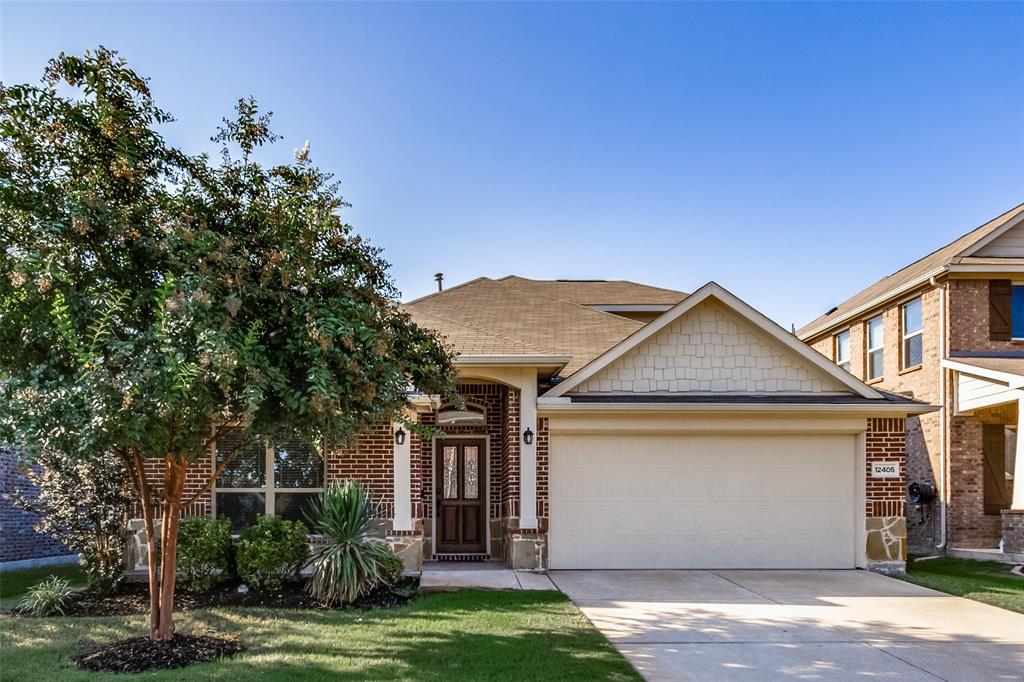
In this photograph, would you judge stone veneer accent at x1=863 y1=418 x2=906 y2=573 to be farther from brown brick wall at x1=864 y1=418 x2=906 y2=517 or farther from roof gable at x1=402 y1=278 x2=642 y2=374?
roof gable at x1=402 y1=278 x2=642 y2=374

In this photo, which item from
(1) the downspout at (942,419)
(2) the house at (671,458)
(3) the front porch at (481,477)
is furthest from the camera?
(1) the downspout at (942,419)

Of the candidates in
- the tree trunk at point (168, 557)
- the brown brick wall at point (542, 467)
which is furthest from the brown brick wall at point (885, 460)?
the tree trunk at point (168, 557)

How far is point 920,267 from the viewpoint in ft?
57.0

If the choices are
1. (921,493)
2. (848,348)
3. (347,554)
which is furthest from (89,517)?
(848,348)

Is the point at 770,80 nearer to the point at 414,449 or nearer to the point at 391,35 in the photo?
the point at 391,35

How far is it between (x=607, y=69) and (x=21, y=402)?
10.1 meters

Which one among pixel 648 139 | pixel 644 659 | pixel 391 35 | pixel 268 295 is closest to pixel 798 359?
pixel 648 139

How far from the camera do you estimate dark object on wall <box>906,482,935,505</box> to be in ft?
50.3

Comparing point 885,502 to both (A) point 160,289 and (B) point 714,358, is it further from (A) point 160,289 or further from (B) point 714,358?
(A) point 160,289

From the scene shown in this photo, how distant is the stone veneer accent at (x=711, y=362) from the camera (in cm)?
1244

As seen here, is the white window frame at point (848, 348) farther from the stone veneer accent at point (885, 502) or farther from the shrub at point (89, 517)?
the shrub at point (89, 517)

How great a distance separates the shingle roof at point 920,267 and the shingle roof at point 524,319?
15.2ft

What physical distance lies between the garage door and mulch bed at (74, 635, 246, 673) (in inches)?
233

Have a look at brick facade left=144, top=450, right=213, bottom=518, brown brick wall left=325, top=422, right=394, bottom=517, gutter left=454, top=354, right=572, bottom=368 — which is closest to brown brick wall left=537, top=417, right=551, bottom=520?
gutter left=454, top=354, right=572, bottom=368
